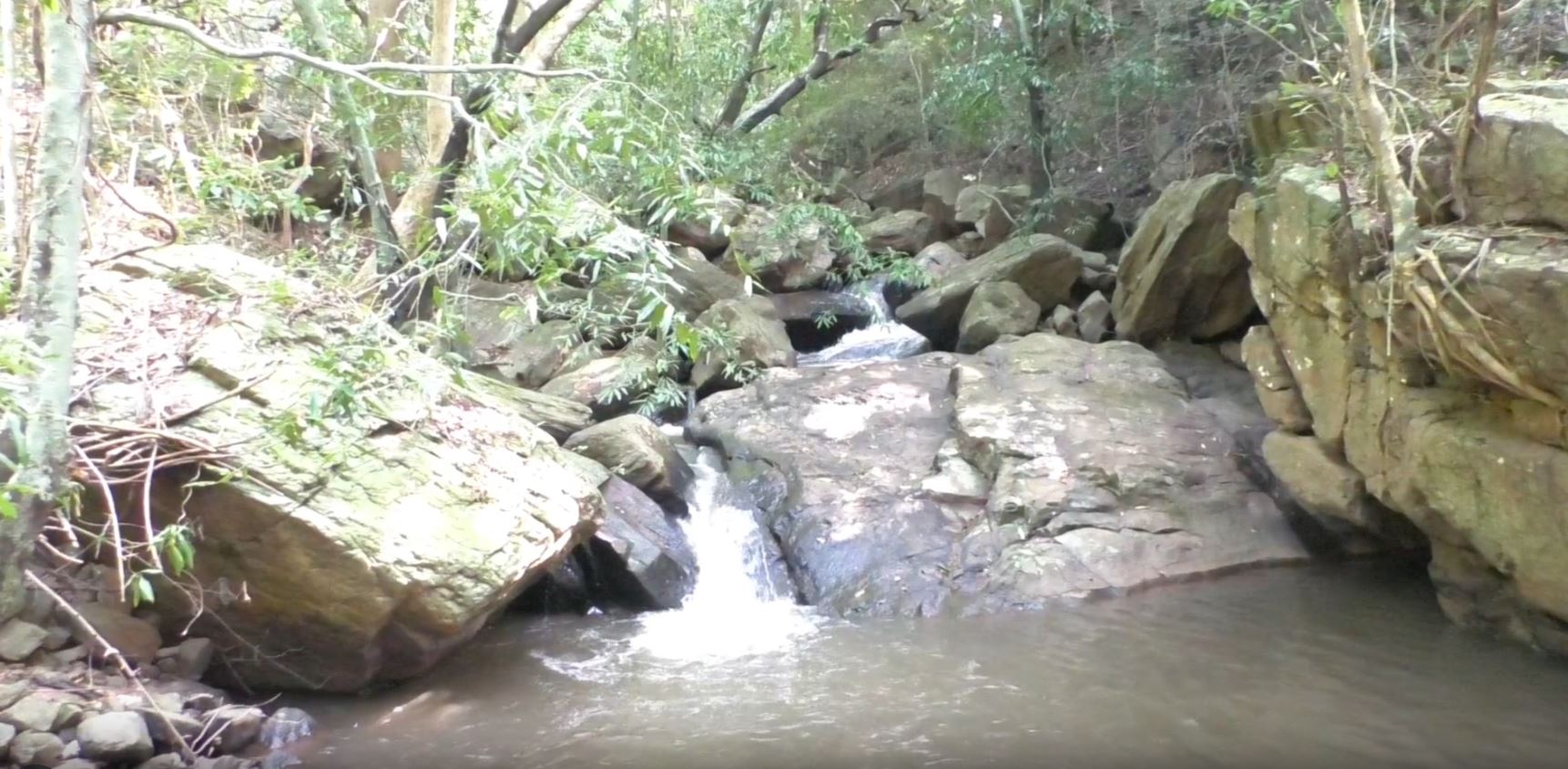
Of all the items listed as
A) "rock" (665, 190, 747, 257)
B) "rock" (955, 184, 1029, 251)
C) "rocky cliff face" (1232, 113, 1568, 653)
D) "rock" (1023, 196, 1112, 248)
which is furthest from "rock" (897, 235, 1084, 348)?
"rocky cliff face" (1232, 113, 1568, 653)

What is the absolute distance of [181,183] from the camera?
7820 mm

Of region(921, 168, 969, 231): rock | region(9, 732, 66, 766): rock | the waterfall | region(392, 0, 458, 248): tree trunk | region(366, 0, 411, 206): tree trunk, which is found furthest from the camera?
region(921, 168, 969, 231): rock

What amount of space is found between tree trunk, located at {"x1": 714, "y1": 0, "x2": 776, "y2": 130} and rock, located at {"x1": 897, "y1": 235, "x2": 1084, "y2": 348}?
11.0ft

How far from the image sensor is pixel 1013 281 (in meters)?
13.4

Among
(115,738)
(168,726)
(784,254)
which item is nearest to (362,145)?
(168,726)

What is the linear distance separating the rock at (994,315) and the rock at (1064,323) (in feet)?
0.69

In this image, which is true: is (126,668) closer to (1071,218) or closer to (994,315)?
(994,315)

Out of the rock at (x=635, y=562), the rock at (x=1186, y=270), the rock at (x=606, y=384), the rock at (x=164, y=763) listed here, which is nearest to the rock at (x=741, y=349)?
the rock at (x=606, y=384)

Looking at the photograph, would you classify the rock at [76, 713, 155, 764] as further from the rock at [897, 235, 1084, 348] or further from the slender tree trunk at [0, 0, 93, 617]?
the rock at [897, 235, 1084, 348]

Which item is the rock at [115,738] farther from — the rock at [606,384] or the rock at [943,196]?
the rock at [943,196]

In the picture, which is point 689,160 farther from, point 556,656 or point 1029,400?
point 1029,400

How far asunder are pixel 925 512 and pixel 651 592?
2437 millimetres

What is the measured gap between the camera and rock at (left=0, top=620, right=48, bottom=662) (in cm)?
512

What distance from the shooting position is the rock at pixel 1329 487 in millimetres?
8124
